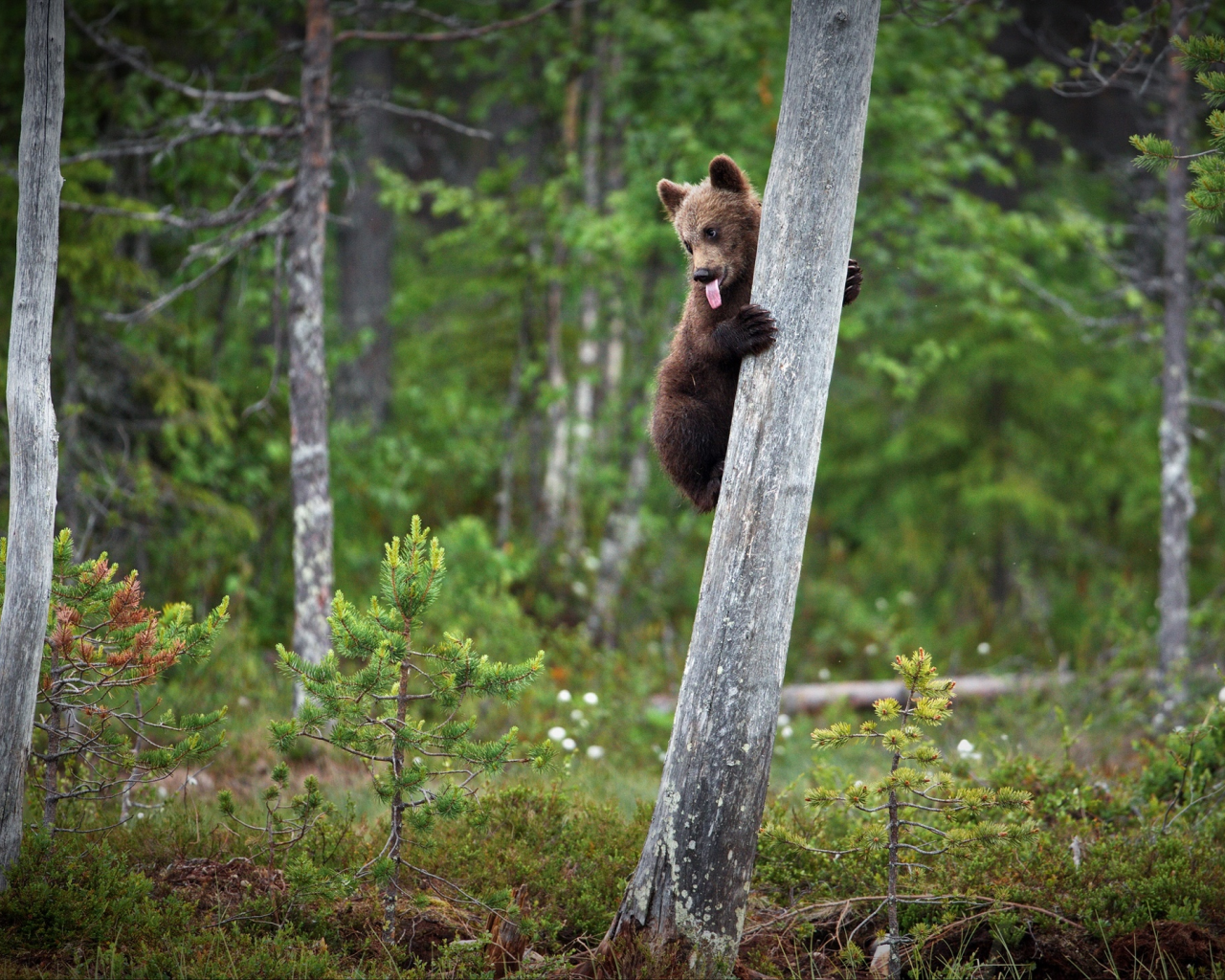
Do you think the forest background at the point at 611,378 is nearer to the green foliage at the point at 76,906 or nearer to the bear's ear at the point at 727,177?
the green foliage at the point at 76,906

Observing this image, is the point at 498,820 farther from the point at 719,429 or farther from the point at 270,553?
the point at 270,553

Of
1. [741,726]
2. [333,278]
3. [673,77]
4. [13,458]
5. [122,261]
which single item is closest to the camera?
[741,726]

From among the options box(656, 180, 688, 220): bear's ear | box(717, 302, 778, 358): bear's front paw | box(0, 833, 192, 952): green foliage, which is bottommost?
box(0, 833, 192, 952): green foliage

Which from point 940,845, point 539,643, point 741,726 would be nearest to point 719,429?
point 741,726

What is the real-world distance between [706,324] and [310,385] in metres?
4.00

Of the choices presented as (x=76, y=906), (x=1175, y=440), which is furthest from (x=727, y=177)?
(x=1175, y=440)

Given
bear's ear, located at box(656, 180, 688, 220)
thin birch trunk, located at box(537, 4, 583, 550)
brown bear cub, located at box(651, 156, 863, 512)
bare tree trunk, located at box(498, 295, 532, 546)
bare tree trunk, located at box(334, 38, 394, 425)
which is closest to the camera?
brown bear cub, located at box(651, 156, 863, 512)

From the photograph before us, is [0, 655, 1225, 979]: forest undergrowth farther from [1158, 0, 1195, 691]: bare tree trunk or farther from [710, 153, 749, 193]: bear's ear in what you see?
[1158, 0, 1195, 691]: bare tree trunk

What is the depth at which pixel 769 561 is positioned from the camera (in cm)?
409

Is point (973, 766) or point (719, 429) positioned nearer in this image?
point (719, 429)

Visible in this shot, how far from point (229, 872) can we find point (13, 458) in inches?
84.5

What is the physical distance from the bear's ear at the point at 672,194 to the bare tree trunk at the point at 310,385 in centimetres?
342

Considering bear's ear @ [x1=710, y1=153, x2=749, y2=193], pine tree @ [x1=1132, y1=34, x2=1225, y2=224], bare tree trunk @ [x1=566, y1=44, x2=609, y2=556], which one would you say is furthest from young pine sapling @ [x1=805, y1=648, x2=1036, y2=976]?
bare tree trunk @ [x1=566, y1=44, x2=609, y2=556]

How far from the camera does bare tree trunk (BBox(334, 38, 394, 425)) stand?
13570 millimetres
